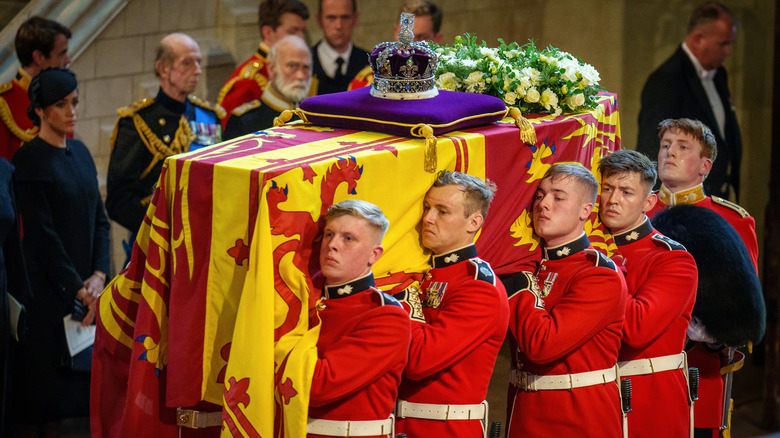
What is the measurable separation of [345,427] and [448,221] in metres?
0.74

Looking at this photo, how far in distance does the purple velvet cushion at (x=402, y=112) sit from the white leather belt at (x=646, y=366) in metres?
1.04

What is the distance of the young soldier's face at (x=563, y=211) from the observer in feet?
12.1

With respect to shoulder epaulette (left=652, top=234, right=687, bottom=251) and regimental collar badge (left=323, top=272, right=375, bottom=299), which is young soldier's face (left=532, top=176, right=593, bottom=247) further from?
regimental collar badge (left=323, top=272, right=375, bottom=299)

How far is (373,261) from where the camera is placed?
3.21 m

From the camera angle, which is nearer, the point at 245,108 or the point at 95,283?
the point at 95,283

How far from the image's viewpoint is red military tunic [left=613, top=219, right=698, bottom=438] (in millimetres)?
3846

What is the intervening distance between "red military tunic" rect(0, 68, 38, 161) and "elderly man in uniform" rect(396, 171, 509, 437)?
303cm

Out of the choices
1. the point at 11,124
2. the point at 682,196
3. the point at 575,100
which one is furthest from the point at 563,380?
the point at 11,124

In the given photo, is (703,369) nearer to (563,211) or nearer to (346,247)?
(563,211)

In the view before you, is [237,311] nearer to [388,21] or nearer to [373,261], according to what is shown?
[373,261]

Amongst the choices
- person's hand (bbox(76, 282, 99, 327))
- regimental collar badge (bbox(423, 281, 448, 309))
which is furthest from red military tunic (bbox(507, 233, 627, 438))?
person's hand (bbox(76, 282, 99, 327))

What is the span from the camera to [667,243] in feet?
12.9

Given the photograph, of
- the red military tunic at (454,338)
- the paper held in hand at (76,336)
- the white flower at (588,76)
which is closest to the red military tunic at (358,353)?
the red military tunic at (454,338)

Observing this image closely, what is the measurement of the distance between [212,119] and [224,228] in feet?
9.65
